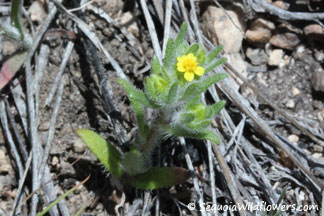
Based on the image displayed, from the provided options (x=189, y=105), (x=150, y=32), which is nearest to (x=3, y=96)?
(x=150, y=32)

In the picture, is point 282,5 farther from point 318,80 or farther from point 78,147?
point 78,147

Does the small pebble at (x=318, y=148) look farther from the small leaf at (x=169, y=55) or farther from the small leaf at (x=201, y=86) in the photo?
A: the small leaf at (x=169, y=55)

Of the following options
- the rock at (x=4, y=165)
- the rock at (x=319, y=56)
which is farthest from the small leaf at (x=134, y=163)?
the rock at (x=319, y=56)

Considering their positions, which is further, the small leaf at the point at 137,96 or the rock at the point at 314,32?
the rock at the point at 314,32

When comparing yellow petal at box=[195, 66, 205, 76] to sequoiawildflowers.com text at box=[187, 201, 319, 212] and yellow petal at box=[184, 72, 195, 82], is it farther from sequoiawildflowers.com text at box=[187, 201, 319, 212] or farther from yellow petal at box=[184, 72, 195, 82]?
sequoiawildflowers.com text at box=[187, 201, 319, 212]

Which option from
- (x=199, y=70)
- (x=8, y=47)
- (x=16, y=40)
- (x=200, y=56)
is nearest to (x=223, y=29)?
(x=200, y=56)

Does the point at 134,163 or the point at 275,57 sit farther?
the point at 275,57

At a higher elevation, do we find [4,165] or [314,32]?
[314,32]

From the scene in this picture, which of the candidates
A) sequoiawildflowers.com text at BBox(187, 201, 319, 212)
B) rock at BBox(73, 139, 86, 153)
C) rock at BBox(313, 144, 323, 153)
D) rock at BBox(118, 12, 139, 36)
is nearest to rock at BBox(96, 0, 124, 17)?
rock at BBox(118, 12, 139, 36)
